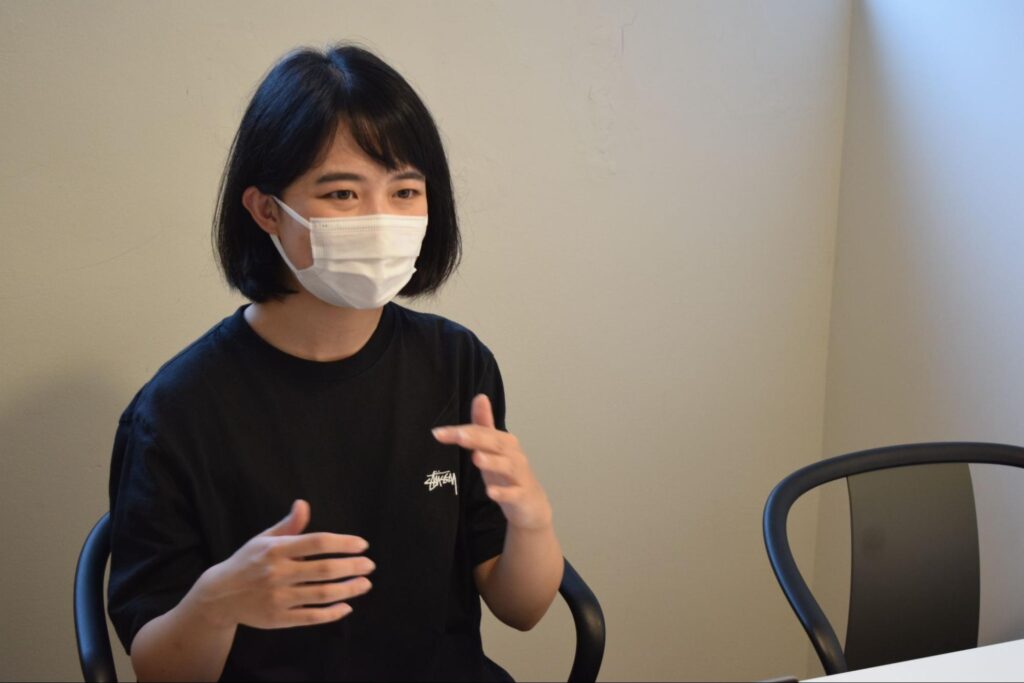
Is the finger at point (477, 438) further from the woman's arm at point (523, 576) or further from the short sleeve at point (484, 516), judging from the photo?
the short sleeve at point (484, 516)

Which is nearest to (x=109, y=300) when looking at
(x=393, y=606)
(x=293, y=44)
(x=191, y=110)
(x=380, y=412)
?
(x=191, y=110)

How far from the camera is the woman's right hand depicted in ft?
3.28

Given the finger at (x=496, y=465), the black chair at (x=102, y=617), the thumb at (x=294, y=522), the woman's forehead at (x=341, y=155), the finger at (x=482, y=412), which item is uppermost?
the woman's forehead at (x=341, y=155)

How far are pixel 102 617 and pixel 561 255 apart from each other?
1124 millimetres

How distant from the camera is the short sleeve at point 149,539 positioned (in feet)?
3.89

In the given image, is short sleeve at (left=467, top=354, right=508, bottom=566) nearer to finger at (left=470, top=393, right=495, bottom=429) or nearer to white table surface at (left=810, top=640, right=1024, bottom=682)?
finger at (left=470, top=393, right=495, bottom=429)

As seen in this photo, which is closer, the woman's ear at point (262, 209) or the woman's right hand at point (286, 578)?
the woman's right hand at point (286, 578)

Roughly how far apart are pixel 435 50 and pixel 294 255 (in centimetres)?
77

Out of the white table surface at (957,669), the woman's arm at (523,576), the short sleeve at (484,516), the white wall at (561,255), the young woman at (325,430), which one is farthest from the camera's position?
the white wall at (561,255)

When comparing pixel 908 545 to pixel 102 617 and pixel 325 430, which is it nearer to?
pixel 325 430

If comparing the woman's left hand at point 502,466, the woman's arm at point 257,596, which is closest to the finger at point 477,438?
the woman's left hand at point 502,466

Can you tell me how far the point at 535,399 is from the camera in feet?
6.89

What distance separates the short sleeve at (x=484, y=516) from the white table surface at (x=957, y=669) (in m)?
0.49

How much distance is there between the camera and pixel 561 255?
206 cm
